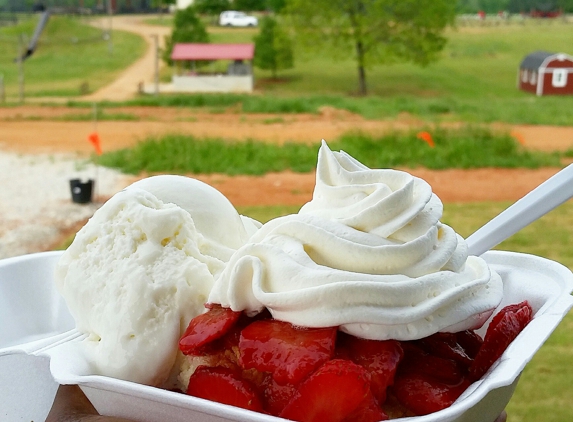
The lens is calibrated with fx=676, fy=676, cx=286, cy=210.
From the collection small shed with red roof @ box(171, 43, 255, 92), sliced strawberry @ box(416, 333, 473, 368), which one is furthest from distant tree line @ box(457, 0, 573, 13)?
sliced strawberry @ box(416, 333, 473, 368)

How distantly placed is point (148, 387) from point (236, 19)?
14.5 m

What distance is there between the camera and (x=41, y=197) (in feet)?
20.0

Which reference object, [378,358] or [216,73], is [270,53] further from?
[378,358]

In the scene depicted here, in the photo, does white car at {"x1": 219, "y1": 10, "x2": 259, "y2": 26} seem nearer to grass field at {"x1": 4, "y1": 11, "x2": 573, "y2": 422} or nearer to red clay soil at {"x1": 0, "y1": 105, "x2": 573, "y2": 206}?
grass field at {"x1": 4, "y1": 11, "x2": 573, "y2": 422}

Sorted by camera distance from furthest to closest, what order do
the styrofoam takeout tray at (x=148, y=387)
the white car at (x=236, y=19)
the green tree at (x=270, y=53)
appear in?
the white car at (x=236, y=19), the green tree at (x=270, y=53), the styrofoam takeout tray at (x=148, y=387)

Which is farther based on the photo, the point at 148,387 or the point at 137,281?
the point at 137,281

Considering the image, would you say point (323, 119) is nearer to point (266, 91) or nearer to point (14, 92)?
point (266, 91)

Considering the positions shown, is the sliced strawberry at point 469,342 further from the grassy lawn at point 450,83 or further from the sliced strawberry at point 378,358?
the grassy lawn at point 450,83

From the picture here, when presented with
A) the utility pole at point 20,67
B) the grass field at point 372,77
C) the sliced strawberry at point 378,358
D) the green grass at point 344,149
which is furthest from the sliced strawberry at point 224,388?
the utility pole at point 20,67

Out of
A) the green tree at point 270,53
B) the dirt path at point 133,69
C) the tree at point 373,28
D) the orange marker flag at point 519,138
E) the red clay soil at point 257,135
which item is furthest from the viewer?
the green tree at point 270,53

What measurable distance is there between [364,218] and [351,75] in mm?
12626

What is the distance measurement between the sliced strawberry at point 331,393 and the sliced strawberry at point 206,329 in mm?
126

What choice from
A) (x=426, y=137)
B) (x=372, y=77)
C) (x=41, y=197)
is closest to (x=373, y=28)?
(x=372, y=77)

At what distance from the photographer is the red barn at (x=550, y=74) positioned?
11.6 m
